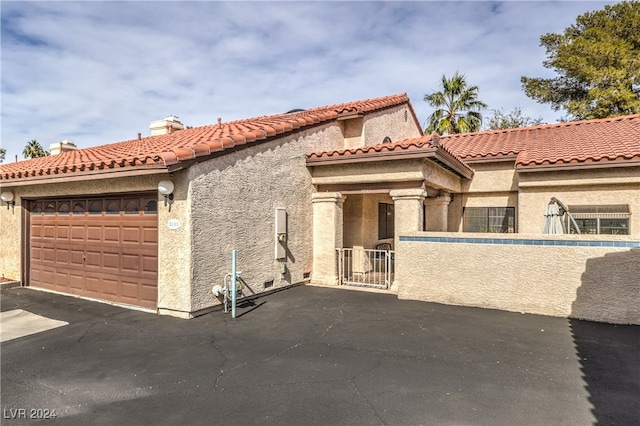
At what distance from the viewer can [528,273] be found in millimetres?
7402

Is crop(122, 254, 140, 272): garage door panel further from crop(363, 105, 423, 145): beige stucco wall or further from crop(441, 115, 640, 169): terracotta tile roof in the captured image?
crop(441, 115, 640, 169): terracotta tile roof

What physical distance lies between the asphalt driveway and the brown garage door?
941 mm

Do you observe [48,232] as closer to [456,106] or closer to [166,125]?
[166,125]

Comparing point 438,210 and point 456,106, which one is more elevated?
point 456,106

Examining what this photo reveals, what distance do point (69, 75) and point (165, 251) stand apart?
1093cm

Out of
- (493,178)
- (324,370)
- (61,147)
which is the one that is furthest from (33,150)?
(324,370)

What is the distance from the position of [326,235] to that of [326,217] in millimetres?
528

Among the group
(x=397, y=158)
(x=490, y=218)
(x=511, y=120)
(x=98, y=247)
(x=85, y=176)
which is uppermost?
(x=511, y=120)

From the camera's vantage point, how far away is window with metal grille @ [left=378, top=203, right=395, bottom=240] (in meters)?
13.3

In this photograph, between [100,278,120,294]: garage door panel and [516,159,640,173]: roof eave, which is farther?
[516,159,640,173]: roof eave

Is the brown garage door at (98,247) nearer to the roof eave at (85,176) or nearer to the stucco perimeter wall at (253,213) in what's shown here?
the roof eave at (85,176)

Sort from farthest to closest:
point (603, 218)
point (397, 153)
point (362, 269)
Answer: point (362, 269) < point (603, 218) < point (397, 153)

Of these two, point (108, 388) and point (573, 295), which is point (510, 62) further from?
point (108, 388)

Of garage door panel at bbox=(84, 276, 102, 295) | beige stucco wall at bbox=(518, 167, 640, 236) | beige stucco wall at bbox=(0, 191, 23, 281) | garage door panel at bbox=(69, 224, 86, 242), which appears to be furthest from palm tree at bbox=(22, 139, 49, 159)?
beige stucco wall at bbox=(518, 167, 640, 236)
